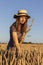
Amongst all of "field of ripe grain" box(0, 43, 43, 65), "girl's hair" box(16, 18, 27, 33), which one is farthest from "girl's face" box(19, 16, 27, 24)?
"field of ripe grain" box(0, 43, 43, 65)

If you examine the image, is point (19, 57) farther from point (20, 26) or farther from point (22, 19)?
point (22, 19)

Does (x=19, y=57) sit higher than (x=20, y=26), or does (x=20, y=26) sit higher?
(x=20, y=26)

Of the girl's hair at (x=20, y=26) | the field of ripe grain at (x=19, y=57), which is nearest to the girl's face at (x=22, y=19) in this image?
the girl's hair at (x=20, y=26)

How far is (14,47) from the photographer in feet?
23.5

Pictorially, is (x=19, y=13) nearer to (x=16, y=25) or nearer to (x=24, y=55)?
(x=16, y=25)

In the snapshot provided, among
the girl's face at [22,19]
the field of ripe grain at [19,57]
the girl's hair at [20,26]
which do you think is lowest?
the field of ripe grain at [19,57]

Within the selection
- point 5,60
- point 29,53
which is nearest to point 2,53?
point 5,60

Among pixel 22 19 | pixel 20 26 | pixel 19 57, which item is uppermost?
pixel 22 19

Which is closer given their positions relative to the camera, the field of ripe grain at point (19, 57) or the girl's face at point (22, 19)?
the field of ripe grain at point (19, 57)

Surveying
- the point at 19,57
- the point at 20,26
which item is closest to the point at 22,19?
the point at 20,26

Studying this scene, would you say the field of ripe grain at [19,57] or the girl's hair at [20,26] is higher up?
the girl's hair at [20,26]

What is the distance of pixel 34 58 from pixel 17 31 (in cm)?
69

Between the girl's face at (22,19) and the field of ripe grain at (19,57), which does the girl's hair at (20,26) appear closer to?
the girl's face at (22,19)

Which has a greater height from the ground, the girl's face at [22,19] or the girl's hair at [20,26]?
the girl's face at [22,19]
